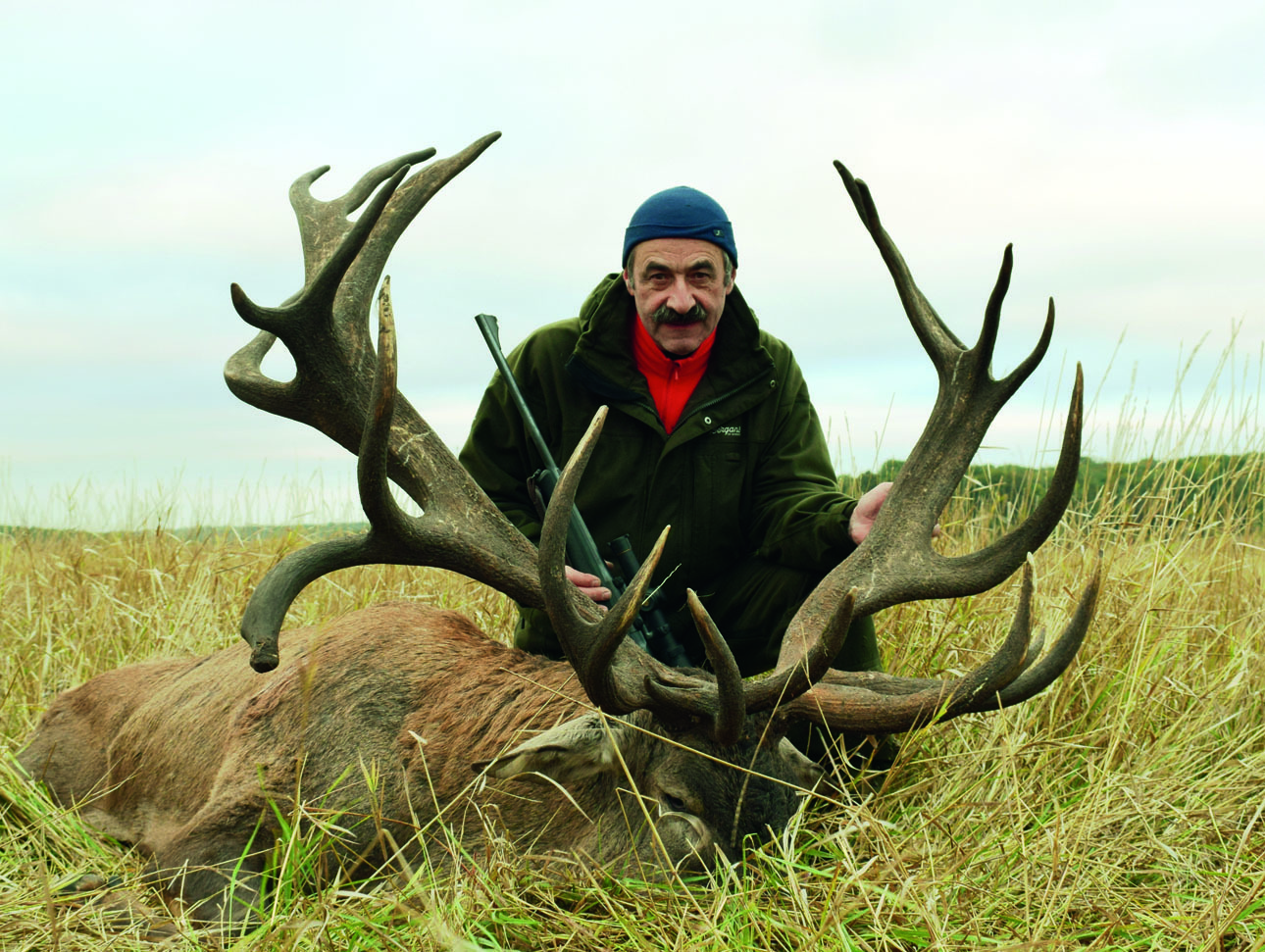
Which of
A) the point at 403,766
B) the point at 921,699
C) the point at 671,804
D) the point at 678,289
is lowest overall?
the point at 403,766

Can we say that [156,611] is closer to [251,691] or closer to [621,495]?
[251,691]

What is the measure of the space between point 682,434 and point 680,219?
90 centimetres

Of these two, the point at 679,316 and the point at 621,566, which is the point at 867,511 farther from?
the point at 679,316

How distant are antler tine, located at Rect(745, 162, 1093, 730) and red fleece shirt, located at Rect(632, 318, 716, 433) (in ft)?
4.28

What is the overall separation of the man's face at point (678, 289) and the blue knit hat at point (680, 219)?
0.03m

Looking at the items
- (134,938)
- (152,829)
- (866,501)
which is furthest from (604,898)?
(152,829)

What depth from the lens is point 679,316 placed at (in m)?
4.53

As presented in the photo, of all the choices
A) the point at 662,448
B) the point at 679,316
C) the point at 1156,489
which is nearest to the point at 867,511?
the point at 662,448

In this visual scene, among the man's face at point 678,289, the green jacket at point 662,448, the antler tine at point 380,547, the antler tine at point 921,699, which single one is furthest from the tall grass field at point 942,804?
the man's face at point 678,289

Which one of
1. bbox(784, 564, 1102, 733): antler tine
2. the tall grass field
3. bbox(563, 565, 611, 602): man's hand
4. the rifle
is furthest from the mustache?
bbox(784, 564, 1102, 733): antler tine

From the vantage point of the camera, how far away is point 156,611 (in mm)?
6164

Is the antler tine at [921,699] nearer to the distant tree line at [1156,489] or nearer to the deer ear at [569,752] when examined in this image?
the deer ear at [569,752]

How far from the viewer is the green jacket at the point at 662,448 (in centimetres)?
464

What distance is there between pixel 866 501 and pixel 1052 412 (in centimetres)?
324
